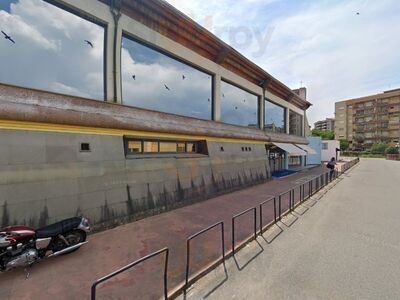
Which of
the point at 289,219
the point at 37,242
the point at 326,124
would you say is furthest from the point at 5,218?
the point at 326,124

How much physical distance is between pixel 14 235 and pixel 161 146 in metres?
5.83

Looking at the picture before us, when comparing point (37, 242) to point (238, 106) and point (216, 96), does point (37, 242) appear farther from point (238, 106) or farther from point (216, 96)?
point (238, 106)

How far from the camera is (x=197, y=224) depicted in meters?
6.94

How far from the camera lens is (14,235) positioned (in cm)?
401

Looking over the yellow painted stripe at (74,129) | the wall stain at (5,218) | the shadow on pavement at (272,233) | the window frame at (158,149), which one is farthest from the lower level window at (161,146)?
the shadow on pavement at (272,233)

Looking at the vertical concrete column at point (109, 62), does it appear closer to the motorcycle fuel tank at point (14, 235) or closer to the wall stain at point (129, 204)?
the wall stain at point (129, 204)

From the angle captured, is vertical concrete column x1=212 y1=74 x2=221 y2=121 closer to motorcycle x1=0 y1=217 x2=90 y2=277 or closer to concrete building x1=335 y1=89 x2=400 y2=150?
motorcycle x1=0 y1=217 x2=90 y2=277

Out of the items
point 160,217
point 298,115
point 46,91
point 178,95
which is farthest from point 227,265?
point 298,115

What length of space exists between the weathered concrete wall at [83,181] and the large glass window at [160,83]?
2304mm

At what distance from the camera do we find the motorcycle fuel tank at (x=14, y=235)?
3881 millimetres

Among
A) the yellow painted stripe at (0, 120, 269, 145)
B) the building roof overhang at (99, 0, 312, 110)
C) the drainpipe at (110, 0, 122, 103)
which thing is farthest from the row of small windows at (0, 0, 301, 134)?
the yellow painted stripe at (0, 120, 269, 145)

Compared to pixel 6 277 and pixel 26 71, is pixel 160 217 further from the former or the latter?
pixel 26 71

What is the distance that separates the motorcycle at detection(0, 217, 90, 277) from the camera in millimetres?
3885

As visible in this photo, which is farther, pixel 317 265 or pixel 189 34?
pixel 189 34
